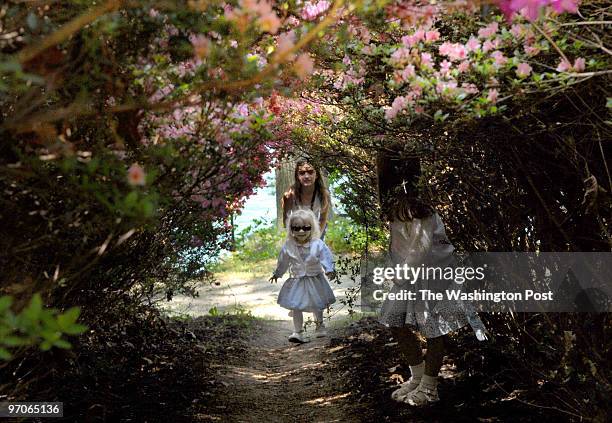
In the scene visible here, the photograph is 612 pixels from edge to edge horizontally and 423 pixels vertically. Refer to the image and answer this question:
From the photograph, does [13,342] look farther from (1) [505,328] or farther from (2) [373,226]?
(2) [373,226]

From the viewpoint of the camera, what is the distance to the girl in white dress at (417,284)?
167 inches

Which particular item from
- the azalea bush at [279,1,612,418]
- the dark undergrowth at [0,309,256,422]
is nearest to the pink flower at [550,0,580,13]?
the azalea bush at [279,1,612,418]

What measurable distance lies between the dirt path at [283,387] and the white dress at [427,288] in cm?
75

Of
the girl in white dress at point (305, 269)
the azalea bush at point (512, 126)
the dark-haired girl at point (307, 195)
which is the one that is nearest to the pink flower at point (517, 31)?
the azalea bush at point (512, 126)

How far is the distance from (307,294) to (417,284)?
123 inches

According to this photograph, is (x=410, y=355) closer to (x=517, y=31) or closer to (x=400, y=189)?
(x=400, y=189)

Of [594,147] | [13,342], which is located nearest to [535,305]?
[594,147]

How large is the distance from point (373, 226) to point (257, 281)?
6.05 meters

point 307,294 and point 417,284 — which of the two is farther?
point 307,294

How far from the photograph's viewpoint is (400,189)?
4.33 m

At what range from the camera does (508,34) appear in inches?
104

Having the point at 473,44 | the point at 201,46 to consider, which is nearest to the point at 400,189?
the point at 473,44

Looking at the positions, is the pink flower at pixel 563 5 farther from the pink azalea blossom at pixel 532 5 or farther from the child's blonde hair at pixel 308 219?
the child's blonde hair at pixel 308 219

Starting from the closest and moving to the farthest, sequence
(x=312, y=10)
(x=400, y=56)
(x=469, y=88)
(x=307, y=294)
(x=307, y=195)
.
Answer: (x=469, y=88) → (x=400, y=56) → (x=312, y=10) → (x=307, y=294) → (x=307, y=195)
